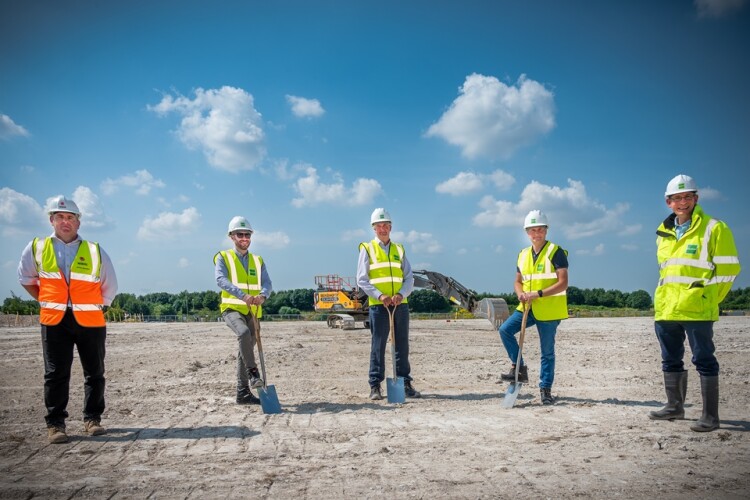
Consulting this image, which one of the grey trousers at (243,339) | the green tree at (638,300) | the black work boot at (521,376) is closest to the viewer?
the grey trousers at (243,339)

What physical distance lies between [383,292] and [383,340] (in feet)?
2.09

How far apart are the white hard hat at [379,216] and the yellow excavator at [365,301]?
489 inches

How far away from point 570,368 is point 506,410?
409 cm

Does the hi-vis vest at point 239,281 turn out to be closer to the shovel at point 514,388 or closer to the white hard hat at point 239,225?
the white hard hat at point 239,225

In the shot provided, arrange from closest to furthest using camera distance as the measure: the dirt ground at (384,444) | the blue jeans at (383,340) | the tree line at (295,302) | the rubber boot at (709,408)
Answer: the dirt ground at (384,444)
the rubber boot at (709,408)
the blue jeans at (383,340)
the tree line at (295,302)

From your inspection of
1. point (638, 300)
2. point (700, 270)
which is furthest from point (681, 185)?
point (638, 300)

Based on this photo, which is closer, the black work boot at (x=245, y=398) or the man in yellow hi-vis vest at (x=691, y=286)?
the man in yellow hi-vis vest at (x=691, y=286)

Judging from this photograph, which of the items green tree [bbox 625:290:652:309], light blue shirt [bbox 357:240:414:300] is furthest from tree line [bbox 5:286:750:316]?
light blue shirt [bbox 357:240:414:300]

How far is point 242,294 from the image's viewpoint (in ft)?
21.5

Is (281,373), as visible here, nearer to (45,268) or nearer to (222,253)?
(222,253)

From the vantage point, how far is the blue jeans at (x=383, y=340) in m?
7.05

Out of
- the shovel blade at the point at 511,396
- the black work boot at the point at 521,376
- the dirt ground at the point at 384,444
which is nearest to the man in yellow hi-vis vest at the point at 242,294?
the dirt ground at the point at 384,444

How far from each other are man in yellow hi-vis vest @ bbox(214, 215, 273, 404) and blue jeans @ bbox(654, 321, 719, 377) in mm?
4538

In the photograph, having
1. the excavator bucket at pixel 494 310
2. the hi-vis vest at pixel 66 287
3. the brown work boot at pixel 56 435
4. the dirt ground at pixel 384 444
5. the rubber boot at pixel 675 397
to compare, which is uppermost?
the hi-vis vest at pixel 66 287
